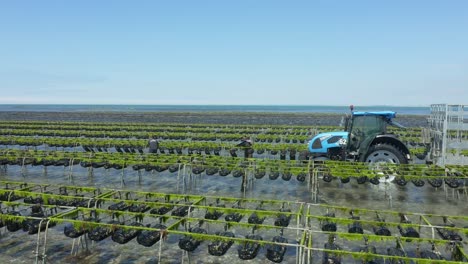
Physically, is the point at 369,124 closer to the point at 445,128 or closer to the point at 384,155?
the point at 384,155

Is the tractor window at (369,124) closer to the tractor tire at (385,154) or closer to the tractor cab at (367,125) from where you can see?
the tractor cab at (367,125)

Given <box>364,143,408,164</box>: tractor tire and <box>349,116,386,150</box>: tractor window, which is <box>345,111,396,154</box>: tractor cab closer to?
<box>349,116,386,150</box>: tractor window

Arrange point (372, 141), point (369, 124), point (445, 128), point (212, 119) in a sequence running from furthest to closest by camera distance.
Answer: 1. point (212, 119)
2. point (369, 124)
3. point (372, 141)
4. point (445, 128)

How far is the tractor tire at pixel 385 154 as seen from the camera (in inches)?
624

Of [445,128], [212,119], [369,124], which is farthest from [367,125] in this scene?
[212,119]

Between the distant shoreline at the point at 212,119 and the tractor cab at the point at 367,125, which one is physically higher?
the tractor cab at the point at 367,125

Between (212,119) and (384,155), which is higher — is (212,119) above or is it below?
below

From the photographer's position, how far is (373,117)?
16.1 metres

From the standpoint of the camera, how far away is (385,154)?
16.1m

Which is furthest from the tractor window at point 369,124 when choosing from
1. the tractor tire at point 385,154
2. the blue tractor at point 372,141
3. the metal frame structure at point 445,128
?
the metal frame structure at point 445,128

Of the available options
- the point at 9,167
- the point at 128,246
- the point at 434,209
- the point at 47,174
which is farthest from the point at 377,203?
the point at 9,167

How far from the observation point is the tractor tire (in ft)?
52.0

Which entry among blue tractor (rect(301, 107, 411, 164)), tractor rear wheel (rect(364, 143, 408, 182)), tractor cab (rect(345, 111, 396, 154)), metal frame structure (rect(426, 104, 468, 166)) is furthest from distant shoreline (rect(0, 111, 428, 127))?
tractor rear wheel (rect(364, 143, 408, 182))

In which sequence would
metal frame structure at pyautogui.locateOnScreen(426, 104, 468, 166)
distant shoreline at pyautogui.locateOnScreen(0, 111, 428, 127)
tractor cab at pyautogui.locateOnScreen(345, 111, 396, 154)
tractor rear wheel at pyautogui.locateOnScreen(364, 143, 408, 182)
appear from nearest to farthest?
1. metal frame structure at pyautogui.locateOnScreen(426, 104, 468, 166)
2. tractor rear wheel at pyautogui.locateOnScreen(364, 143, 408, 182)
3. tractor cab at pyautogui.locateOnScreen(345, 111, 396, 154)
4. distant shoreline at pyautogui.locateOnScreen(0, 111, 428, 127)
